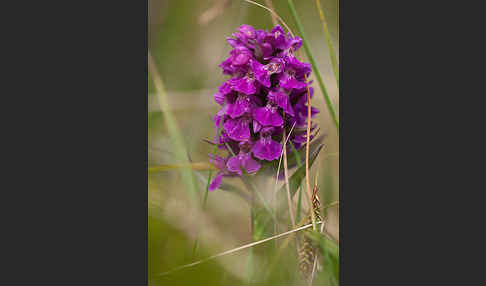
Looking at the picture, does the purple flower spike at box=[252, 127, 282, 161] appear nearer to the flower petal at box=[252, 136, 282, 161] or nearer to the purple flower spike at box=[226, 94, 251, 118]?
the flower petal at box=[252, 136, 282, 161]

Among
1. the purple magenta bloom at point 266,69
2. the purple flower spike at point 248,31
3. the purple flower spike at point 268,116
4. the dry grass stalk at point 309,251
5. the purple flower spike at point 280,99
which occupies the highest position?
the purple flower spike at point 248,31

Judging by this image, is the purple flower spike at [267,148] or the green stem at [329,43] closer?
the purple flower spike at [267,148]

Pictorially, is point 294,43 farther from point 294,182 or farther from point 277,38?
point 294,182

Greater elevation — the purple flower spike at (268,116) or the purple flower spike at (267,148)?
the purple flower spike at (268,116)

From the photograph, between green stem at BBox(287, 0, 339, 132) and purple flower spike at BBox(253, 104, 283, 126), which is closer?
purple flower spike at BBox(253, 104, 283, 126)

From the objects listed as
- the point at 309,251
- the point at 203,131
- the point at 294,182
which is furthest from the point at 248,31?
the point at 309,251

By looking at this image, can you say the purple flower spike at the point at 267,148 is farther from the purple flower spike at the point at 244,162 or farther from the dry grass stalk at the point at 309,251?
the dry grass stalk at the point at 309,251

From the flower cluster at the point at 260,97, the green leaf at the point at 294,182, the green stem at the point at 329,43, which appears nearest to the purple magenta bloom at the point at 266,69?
the flower cluster at the point at 260,97

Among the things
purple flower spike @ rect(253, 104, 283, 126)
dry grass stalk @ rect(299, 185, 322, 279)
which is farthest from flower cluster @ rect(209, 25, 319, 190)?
dry grass stalk @ rect(299, 185, 322, 279)
